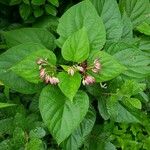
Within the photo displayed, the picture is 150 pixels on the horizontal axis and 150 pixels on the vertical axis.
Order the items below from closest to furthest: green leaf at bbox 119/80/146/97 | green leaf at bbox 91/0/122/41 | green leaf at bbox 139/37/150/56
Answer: green leaf at bbox 119/80/146/97 < green leaf at bbox 91/0/122/41 < green leaf at bbox 139/37/150/56

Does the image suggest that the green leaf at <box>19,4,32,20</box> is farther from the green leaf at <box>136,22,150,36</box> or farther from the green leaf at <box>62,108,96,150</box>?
the green leaf at <box>62,108,96,150</box>

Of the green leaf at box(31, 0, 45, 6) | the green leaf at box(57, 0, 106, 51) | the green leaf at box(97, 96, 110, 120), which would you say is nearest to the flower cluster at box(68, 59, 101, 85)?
the green leaf at box(57, 0, 106, 51)

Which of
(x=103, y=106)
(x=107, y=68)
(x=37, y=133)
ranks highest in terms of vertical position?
(x=107, y=68)

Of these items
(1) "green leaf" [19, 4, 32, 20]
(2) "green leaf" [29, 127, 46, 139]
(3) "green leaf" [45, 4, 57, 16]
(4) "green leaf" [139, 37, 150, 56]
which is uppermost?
(4) "green leaf" [139, 37, 150, 56]

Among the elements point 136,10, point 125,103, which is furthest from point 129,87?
point 136,10

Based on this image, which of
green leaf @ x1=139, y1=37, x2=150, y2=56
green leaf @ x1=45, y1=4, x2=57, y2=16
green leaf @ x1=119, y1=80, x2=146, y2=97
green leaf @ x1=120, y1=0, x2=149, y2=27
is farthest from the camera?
green leaf @ x1=45, y1=4, x2=57, y2=16

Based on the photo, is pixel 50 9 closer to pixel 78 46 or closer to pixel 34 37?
pixel 34 37

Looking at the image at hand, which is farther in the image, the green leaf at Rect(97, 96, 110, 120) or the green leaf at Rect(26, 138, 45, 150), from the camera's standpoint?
the green leaf at Rect(97, 96, 110, 120)
